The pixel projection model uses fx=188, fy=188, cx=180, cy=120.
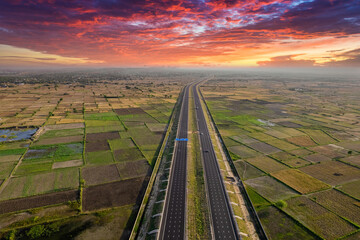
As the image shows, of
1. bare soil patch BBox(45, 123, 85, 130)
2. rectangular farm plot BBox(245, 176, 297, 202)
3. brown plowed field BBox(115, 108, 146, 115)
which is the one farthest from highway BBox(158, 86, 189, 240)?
brown plowed field BBox(115, 108, 146, 115)

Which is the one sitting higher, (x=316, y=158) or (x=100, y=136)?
(x=100, y=136)

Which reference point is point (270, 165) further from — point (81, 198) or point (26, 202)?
point (26, 202)

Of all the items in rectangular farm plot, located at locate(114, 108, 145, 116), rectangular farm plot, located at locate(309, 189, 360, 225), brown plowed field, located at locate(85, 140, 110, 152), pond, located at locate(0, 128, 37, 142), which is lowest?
rectangular farm plot, located at locate(309, 189, 360, 225)

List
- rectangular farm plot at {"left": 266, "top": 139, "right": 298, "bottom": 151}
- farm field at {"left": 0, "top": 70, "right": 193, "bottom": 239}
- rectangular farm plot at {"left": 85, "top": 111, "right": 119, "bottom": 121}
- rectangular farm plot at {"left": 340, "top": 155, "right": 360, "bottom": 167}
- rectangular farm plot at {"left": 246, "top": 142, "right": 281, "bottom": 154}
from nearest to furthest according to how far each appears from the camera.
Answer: farm field at {"left": 0, "top": 70, "right": 193, "bottom": 239} → rectangular farm plot at {"left": 340, "top": 155, "right": 360, "bottom": 167} → rectangular farm plot at {"left": 246, "top": 142, "right": 281, "bottom": 154} → rectangular farm plot at {"left": 266, "top": 139, "right": 298, "bottom": 151} → rectangular farm plot at {"left": 85, "top": 111, "right": 119, "bottom": 121}

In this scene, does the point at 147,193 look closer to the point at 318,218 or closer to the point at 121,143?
the point at 121,143

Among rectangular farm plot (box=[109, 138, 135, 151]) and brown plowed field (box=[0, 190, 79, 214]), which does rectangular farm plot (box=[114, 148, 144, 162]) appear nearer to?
rectangular farm plot (box=[109, 138, 135, 151])

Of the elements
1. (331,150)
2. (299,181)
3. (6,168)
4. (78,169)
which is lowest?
(299,181)

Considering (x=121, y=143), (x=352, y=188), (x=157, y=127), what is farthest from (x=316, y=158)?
(x=121, y=143)

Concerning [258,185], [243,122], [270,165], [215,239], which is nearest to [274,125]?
[243,122]
